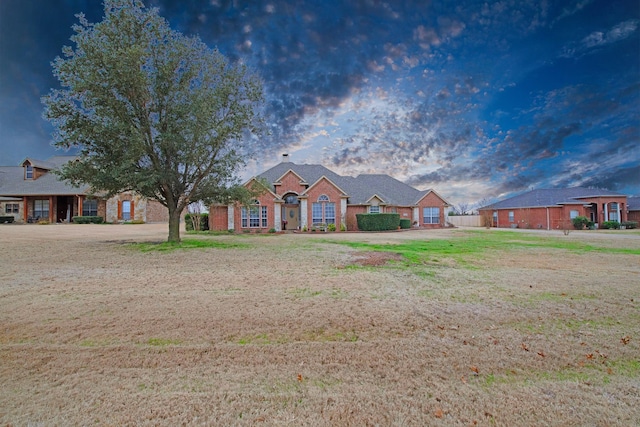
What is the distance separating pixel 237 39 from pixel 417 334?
21937mm

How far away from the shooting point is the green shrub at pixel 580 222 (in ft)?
117

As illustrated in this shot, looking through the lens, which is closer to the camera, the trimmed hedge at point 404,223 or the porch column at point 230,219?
the porch column at point 230,219

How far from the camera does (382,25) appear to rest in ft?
62.0

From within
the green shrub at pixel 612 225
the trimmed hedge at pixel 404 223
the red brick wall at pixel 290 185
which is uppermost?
the red brick wall at pixel 290 185

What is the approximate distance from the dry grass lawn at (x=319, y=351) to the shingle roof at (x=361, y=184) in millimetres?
24726

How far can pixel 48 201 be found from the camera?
36594mm

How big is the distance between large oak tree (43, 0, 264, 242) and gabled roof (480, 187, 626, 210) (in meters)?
40.6

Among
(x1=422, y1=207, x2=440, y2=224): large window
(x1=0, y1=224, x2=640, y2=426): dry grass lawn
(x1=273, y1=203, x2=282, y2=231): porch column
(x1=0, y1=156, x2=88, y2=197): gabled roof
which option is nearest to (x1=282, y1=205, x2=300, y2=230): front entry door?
(x1=273, y1=203, x2=282, y2=231): porch column

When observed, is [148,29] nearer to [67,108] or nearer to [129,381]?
[67,108]

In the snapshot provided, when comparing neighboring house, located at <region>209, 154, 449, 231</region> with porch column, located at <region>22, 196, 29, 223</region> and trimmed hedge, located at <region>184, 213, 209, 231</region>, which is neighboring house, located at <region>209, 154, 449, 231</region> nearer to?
trimmed hedge, located at <region>184, 213, 209, 231</region>

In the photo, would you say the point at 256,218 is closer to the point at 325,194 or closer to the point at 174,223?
the point at 325,194

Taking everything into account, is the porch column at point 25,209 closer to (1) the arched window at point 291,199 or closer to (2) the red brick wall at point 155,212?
(2) the red brick wall at point 155,212

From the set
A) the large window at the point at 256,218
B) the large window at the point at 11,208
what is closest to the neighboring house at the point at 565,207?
the large window at the point at 256,218

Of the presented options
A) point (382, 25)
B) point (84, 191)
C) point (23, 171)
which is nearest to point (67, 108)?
point (382, 25)
